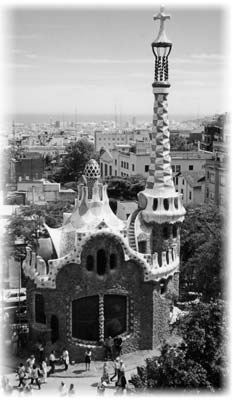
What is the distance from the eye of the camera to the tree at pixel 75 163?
7006 cm

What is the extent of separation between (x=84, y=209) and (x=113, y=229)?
1681 mm

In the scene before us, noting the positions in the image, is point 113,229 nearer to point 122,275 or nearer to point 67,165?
point 122,275

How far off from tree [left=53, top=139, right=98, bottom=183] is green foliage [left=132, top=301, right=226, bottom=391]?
52.8 meters

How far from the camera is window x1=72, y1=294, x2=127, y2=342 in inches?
795

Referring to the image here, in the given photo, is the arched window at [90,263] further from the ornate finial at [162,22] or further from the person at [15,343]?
the ornate finial at [162,22]

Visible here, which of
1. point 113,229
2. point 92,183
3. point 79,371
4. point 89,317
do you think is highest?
point 92,183

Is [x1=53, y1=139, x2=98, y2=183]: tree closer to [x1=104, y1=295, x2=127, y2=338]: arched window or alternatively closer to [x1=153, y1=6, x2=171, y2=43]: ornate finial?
[x1=153, y1=6, x2=171, y2=43]: ornate finial

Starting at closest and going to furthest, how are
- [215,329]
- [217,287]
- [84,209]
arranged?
1. [215,329]
2. [84,209]
3. [217,287]

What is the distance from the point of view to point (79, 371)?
1947 centimetres

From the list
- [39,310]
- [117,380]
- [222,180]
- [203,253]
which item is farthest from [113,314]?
[222,180]

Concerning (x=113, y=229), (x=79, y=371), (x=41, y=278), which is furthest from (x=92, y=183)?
(x=79, y=371)

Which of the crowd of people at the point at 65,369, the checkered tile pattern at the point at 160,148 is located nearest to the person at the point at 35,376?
the crowd of people at the point at 65,369

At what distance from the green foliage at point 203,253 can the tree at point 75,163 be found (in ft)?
124

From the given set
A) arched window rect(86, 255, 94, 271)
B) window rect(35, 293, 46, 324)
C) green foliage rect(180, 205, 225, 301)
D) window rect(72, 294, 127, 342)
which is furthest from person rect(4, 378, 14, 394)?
green foliage rect(180, 205, 225, 301)
